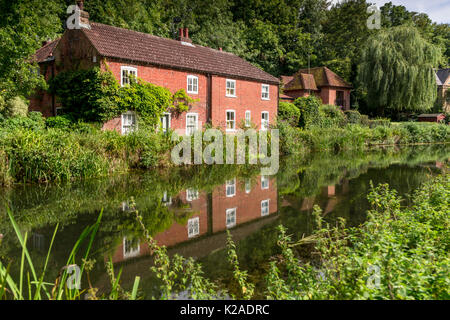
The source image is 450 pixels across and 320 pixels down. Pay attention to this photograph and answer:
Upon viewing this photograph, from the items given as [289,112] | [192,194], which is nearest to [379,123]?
[289,112]

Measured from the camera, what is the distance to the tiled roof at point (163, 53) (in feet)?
70.9

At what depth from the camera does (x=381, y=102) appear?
39.2m

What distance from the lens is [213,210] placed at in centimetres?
1012

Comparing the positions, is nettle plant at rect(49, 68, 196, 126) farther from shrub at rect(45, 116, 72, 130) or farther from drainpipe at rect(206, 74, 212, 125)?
drainpipe at rect(206, 74, 212, 125)

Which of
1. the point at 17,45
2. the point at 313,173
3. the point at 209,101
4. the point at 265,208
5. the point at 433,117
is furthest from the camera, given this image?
the point at 433,117

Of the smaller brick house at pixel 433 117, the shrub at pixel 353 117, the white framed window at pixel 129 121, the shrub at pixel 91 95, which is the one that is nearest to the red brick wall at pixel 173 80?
the shrub at pixel 91 95

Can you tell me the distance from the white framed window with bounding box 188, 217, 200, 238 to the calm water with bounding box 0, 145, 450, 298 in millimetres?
24

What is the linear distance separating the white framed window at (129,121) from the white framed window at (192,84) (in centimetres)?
532

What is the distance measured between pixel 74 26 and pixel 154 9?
23.2m

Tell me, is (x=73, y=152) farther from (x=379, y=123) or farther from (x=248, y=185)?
(x=379, y=123)

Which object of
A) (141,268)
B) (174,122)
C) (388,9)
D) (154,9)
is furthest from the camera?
(388,9)

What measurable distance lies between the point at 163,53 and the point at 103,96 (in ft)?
20.8
